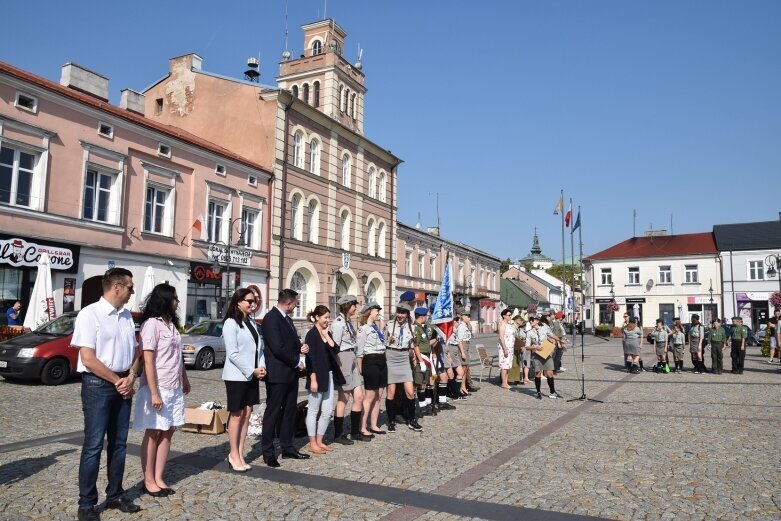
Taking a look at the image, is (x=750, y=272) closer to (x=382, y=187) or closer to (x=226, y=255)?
(x=382, y=187)

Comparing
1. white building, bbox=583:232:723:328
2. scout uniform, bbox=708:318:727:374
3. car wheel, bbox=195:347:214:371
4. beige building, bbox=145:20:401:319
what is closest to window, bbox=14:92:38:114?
beige building, bbox=145:20:401:319

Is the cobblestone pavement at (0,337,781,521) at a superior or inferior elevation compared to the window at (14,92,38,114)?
inferior

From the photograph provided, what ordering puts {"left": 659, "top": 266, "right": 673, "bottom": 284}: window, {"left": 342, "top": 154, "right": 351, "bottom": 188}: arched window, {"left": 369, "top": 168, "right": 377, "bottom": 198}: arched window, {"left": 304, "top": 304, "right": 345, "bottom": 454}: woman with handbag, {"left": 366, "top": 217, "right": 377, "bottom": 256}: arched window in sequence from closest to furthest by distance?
{"left": 304, "top": 304, "right": 345, "bottom": 454}: woman with handbag
{"left": 342, "top": 154, "right": 351, "bottom": 188}: arched window
{"left": 366, "top": 217, "right": 377, "bottom": 256}: arched window
{"left": 369, "top": 168, "right": 377, "bottom": 198}: arched window
{"left": 659, "top": 266, "right": 673, "bottom": 284}: window

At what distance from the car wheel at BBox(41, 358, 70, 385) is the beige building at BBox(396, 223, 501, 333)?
24.4 m

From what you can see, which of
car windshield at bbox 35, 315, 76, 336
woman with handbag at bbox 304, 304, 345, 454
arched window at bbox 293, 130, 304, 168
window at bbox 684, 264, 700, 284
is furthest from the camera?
window at bbox 684, 264, 700, 284

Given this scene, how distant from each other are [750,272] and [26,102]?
53.8 metres

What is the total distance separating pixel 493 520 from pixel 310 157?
29.3 metres

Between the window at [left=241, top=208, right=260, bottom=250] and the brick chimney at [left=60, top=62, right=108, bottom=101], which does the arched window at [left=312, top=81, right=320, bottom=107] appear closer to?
the window at [left=241, top=208, right=260, bottom=250]

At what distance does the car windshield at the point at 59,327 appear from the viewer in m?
14.3

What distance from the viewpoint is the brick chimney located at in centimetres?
2414

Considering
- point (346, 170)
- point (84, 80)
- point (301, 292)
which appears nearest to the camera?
point (84, 80)

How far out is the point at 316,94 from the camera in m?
37.9

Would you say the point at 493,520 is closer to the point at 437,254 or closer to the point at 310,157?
the point at 310,157

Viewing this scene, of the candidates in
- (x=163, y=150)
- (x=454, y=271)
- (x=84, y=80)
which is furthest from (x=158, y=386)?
(x=454, y=271)
